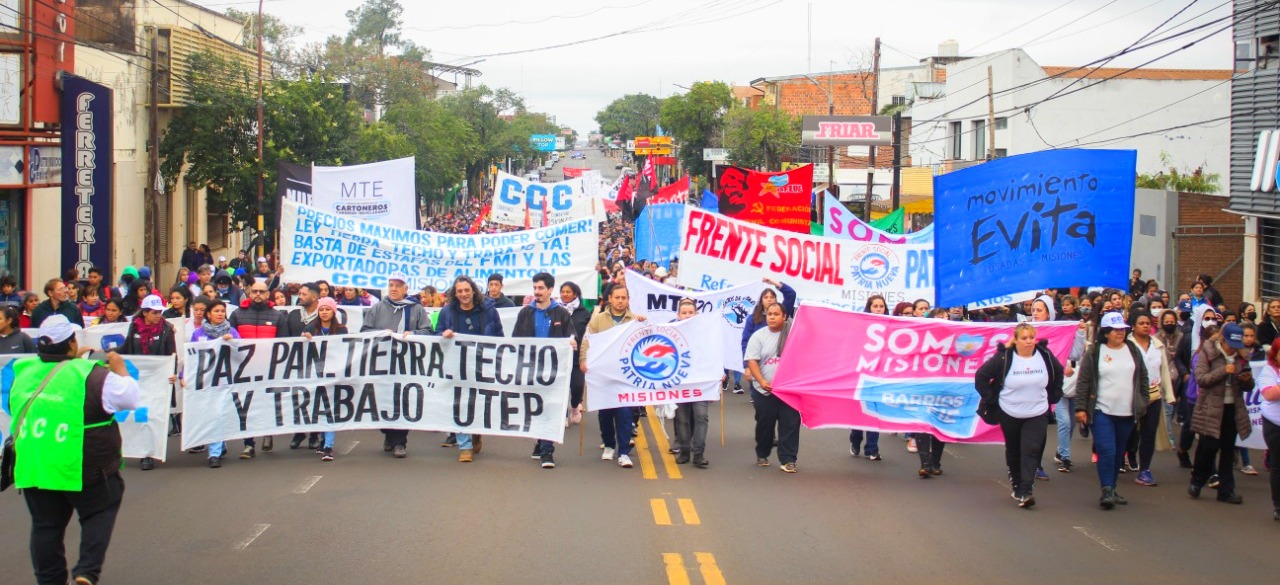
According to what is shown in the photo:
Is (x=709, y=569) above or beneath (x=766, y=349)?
beneath

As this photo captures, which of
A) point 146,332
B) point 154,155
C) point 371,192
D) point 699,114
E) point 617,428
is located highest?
point 699,114

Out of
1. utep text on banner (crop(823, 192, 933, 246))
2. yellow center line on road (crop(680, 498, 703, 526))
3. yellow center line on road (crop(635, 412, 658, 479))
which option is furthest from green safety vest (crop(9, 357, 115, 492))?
utep text on banner (crop(823, 192, 933, 246))

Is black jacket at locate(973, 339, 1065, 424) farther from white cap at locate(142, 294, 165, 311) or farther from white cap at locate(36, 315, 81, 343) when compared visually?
white cap at locate(142, 294, 165, 311)

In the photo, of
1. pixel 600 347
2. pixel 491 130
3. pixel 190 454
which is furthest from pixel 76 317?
pixel 491 130

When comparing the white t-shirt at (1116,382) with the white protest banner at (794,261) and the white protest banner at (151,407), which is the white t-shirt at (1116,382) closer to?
the white protest banner at (794,261)

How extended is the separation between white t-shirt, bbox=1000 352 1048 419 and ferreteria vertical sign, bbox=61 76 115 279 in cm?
1596

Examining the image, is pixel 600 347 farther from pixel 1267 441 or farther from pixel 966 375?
pixel 1267 441

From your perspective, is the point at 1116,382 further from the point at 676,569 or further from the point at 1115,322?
the point at 676,569

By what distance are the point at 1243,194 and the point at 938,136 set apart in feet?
92.6

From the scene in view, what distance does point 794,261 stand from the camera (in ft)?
55.5

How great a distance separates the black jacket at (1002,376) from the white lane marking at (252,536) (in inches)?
217

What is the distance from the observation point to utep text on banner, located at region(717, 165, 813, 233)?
22.7 m

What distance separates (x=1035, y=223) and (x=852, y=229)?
8519mm

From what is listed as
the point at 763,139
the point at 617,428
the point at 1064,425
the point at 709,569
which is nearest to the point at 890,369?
the point at 1064,425
